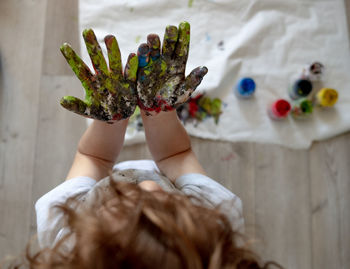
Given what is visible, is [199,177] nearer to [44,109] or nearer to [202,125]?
[202,125]

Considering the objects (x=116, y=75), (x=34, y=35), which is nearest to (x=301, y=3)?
(x=116, y=75)

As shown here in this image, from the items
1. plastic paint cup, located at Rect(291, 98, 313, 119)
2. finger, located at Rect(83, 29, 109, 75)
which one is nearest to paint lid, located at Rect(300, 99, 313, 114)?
plastic paint cup, located at Rect(291, 98, 313, 119)

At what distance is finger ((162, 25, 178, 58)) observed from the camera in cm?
51

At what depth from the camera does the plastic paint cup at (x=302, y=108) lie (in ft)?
2.94

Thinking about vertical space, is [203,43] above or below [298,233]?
above

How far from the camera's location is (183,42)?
53 centimetres

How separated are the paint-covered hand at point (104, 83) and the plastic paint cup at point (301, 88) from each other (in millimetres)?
566

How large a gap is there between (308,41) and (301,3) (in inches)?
5.2

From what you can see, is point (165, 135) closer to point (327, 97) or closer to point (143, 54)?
point (143, 54)

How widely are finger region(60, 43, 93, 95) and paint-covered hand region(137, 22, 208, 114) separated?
92 millimetres

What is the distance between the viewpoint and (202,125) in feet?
2.90

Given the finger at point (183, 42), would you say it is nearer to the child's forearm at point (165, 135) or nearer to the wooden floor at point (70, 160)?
the child's forearm at point (165, 135)

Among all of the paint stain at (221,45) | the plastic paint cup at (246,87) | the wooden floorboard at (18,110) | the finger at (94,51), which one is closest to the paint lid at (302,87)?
the plastic paint cup at (246,87)

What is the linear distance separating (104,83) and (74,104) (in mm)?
69
